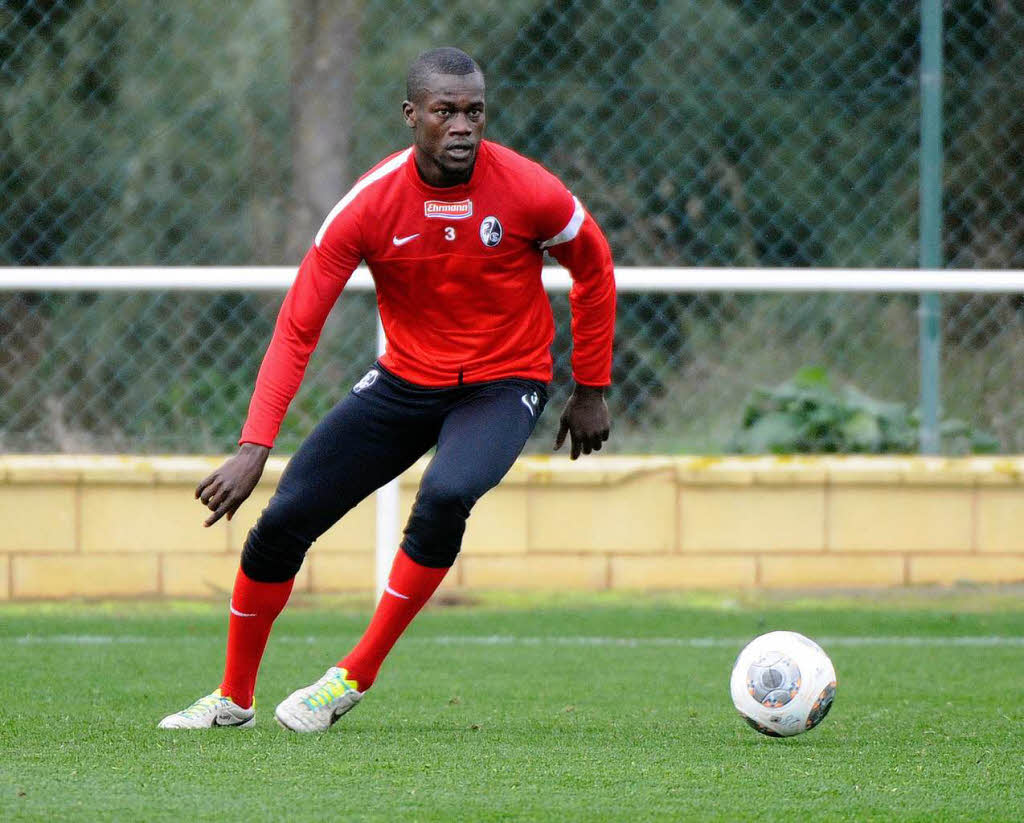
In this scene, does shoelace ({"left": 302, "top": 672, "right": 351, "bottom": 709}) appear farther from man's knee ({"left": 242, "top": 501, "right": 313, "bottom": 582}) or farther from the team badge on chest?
the team badge on chest

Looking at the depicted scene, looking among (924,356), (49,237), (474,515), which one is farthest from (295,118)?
(924,356)

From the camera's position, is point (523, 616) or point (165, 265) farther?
point (165, 265)

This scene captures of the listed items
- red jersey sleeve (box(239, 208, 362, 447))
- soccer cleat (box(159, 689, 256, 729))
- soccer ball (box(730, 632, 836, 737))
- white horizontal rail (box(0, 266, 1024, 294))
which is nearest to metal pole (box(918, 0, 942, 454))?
white horizontal rail (box(0, 266, 1024, 294))

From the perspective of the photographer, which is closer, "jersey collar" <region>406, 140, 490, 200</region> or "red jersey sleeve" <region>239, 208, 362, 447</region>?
"red jersey sleeve" <region>239, 208, 362, 447</region>

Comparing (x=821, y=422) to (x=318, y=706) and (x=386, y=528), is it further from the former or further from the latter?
(x=318, y=706)

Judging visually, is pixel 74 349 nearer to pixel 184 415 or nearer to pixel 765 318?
pixel 184 415

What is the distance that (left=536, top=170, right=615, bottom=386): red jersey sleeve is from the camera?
182 inches

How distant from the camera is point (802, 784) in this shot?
376cm

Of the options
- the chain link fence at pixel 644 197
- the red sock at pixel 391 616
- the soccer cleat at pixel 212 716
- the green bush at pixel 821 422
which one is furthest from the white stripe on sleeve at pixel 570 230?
the green bush at pixel 821 422

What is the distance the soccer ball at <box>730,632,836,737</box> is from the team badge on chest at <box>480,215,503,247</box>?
4.42 feet

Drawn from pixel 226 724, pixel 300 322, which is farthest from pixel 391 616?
pixel 300 322

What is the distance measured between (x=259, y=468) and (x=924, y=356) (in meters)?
4.28

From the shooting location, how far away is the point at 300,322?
14.4ft

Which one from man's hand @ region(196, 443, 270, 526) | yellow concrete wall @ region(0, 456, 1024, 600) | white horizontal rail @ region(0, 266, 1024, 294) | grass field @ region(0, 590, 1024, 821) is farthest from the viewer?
yellow concrete wall @ region(0, 456, 1024, 600)
